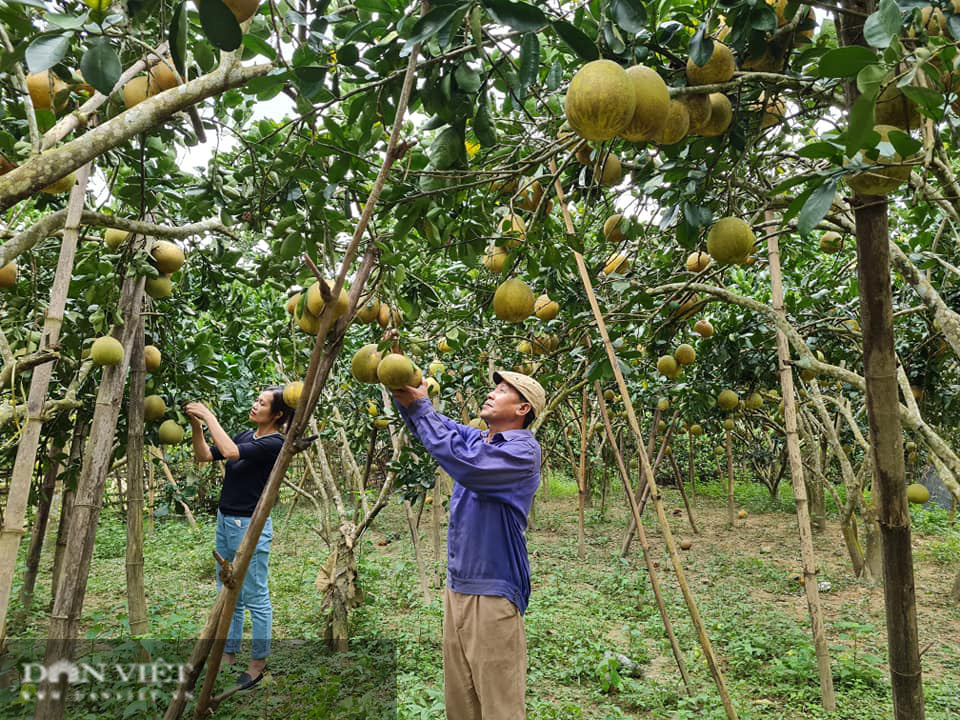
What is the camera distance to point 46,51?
3.17ft

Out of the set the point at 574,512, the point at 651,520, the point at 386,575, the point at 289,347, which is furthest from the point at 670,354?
the point at 574,512

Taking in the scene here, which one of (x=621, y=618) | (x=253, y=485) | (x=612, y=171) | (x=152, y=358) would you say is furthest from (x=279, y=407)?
(x=621, y=618)

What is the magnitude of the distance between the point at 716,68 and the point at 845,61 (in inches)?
21.5

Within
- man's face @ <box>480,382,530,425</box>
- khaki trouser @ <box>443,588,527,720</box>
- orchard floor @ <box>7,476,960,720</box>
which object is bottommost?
orchard floor @ <box>7,476,960,720</box>

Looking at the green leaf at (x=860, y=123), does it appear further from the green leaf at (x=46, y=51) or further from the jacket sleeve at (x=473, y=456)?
the jacket sleeve at (x=473, y=456)

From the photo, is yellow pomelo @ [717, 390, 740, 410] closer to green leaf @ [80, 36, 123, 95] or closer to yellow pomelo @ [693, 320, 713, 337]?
yellow pomelo @ [693, 320, 713, 337]

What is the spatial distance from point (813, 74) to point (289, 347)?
1.62m

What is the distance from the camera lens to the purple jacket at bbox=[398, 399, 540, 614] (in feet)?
6.86

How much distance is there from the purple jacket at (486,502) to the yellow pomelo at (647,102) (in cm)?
111

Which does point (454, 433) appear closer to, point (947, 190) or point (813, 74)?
point (813, 74)

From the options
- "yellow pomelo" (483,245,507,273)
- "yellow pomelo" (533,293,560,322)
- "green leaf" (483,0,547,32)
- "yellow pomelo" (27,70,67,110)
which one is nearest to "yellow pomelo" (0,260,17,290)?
"yellow pomelo" (27,70,67,110)

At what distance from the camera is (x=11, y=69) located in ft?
4.63

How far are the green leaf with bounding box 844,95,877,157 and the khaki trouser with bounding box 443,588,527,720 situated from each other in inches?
70.0

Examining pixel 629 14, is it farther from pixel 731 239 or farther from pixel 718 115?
pixel 731 239
